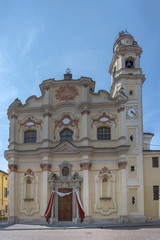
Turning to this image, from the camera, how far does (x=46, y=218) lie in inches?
1078

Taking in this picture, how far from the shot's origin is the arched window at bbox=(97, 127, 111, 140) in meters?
30.0

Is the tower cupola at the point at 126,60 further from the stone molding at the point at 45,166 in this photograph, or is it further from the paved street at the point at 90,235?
the paved street at the point at 90,235

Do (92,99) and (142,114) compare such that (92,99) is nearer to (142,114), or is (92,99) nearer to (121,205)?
(142,114)

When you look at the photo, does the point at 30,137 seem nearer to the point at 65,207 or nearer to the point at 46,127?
the point at 46,127

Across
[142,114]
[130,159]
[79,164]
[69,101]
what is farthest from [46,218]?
[142,114]

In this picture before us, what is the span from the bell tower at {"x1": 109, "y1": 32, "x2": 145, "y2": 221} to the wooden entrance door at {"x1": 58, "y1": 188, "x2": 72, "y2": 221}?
4934 millimetres

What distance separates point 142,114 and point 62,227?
13099 millimetres

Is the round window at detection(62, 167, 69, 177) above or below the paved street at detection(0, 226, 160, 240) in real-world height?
above

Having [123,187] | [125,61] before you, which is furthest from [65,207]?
[125,61]

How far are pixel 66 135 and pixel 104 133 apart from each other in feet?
12.4

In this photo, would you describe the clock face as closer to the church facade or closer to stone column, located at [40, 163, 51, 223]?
the church facade

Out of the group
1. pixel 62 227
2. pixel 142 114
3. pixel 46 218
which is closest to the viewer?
pixel 62 227

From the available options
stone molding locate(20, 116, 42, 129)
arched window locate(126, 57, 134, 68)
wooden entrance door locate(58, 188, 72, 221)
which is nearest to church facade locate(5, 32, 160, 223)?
wooden entrance door locate(58, 188, 72, 221)

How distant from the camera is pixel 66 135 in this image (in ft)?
100
